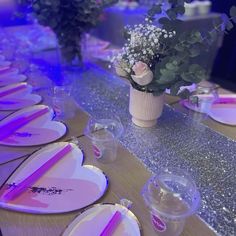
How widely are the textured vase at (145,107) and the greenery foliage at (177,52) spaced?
0.03m

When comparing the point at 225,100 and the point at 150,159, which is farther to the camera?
the point at 225,100

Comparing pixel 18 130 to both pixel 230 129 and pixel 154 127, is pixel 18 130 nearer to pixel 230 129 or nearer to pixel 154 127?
pixel 154 127

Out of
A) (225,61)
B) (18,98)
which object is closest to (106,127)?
(18,98)

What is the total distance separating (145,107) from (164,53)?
0.18 m

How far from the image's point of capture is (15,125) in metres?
0.89

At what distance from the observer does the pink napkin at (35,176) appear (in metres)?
0.62

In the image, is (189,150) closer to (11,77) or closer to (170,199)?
(170,199)

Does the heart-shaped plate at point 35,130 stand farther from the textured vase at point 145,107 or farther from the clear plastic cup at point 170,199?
the clear plastic cup at point 170,199

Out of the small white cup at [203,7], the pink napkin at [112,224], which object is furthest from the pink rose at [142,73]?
the small white cup at [203,7]

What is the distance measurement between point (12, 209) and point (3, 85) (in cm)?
69

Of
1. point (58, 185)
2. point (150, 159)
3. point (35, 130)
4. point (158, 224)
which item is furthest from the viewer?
point (35, 130)

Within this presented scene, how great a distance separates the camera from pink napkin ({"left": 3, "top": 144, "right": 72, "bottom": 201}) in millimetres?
622

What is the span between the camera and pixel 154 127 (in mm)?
913

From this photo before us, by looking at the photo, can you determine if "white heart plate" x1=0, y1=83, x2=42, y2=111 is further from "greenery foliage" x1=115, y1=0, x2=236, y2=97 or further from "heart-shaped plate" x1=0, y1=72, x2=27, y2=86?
"greenery foliage" x1=115, y1=0, x2=236, y2=97
